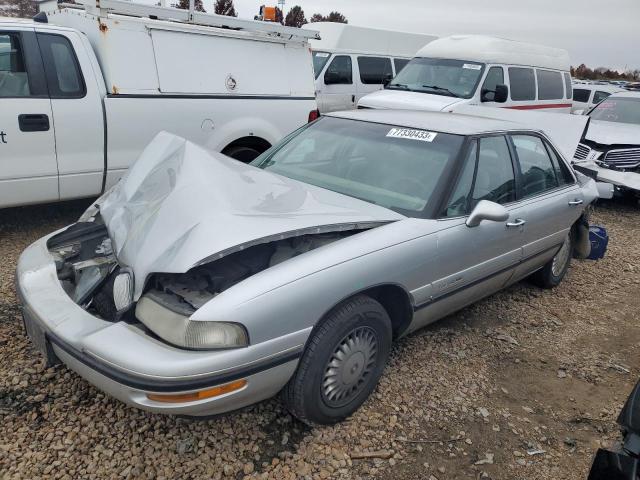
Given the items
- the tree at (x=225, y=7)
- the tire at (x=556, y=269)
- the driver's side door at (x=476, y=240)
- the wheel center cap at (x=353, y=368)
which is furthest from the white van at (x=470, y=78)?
the tree at (x=225, y=7)

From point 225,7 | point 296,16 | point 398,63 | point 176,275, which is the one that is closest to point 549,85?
point 398,63

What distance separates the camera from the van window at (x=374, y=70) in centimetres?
1086

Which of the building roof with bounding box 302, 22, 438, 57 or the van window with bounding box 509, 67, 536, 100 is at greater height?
the building roof with bounding box 302, 22, 438, 57

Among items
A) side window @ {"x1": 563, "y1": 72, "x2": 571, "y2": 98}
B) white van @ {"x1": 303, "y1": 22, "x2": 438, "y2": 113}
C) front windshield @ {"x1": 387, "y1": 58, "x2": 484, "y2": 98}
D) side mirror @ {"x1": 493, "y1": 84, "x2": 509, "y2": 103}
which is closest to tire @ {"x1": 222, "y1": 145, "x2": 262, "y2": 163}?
front windshield @ {"x1": 387, "y1": 58, "x2": 484, "y2": 98}

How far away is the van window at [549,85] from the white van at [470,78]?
0.8 inches

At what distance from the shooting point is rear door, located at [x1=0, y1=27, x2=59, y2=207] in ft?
14.1

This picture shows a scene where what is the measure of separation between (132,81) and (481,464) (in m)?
4.26

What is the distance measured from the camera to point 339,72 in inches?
412

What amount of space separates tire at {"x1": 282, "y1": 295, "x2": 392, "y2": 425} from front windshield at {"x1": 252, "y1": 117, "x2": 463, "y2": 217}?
2.39ft

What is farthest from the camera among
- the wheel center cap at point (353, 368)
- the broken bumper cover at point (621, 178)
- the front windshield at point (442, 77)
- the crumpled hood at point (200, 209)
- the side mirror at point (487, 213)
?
the front windshield at point (442, 77)

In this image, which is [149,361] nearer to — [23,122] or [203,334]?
[203,334]

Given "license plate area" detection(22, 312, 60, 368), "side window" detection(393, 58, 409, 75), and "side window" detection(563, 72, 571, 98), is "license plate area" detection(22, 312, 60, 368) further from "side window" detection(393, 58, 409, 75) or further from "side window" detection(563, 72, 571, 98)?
"side window" detection(563, 72, 571, 98)

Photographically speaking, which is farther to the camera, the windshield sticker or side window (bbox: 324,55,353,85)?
side window (bbox: 324,55,353,85)

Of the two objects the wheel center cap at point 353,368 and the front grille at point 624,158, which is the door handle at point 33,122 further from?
the front grille at point 624,158
